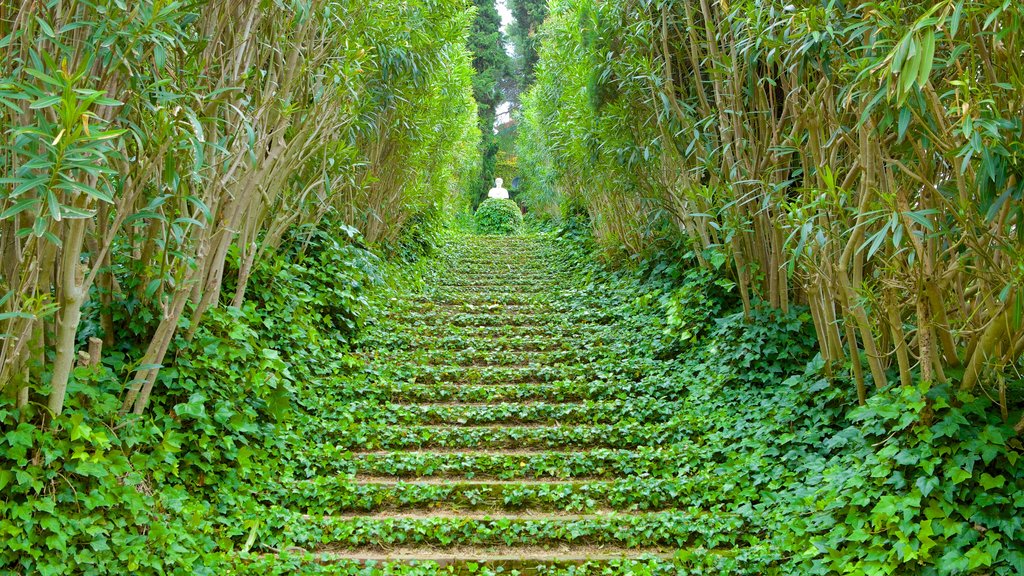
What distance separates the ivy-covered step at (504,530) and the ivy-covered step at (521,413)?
115 centimetres

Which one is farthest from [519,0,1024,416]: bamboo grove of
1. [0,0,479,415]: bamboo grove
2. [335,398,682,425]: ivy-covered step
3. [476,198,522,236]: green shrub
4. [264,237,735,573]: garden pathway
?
[476,198,522,236]: green shrub

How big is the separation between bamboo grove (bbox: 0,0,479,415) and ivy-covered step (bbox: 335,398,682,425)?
122 centimetres

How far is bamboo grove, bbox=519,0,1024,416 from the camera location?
257 cm

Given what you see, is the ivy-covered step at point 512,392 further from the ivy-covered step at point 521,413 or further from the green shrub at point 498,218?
the green shrub at point 498,218

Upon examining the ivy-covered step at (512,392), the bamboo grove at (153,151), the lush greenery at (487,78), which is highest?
the lush greenery at (487,78)

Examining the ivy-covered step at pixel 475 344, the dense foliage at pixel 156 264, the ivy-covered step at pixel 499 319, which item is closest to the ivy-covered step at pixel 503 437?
the dense foliage at pixel 156 264

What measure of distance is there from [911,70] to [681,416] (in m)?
3.07

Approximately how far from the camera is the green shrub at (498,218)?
18.6 meters

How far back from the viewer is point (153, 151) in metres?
3.04

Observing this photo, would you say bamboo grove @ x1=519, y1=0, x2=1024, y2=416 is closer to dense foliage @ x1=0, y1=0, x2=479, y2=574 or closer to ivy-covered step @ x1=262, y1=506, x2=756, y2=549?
ivy-covered step @ x1=262, y1=506, x2=756, y2=549

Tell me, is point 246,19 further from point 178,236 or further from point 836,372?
point 836,372

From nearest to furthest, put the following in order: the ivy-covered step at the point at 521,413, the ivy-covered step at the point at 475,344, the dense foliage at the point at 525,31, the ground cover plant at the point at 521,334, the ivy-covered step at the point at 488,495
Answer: the ground cover plant at the point at 521,334 → the ivy-covered step at the point at 488,495 → the ivy-covered step at the point at 521,413 → the ivy-covered step at the point at 475,344 → the dense foliage at the point at 525,31

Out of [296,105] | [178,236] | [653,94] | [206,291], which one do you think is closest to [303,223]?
[296,105]

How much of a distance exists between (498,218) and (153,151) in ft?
51.9
